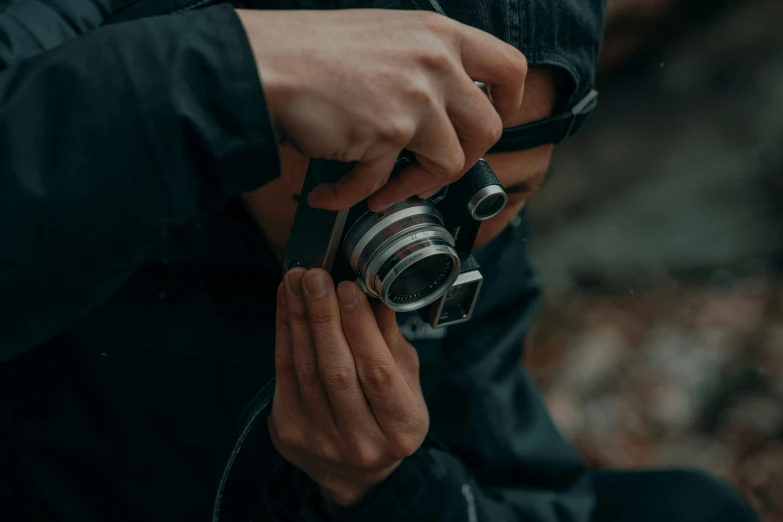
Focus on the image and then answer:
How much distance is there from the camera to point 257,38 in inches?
30.0

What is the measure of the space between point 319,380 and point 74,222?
0.38 m

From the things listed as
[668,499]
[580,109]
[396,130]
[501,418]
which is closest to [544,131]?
[580,109]

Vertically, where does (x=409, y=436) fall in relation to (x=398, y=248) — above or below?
below

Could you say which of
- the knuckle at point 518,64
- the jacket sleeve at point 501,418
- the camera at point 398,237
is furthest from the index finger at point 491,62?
the jacket sleeve at point 501,418

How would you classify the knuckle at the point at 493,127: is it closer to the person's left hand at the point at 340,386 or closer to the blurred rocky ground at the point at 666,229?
the person's left hand at the point at 340,386

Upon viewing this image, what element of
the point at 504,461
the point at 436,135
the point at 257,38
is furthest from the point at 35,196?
the point at 504,461

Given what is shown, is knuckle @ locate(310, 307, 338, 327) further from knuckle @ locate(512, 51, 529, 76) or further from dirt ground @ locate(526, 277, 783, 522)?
dirt ground @ locate(526, 277, 783, 522)

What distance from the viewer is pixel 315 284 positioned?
0.92m

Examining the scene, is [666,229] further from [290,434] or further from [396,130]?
[396,130]

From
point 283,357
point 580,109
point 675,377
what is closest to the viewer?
point 283,357

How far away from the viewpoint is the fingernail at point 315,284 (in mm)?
919

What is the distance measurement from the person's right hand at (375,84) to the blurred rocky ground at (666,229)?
1472 mm

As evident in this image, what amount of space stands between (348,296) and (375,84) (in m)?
0.27

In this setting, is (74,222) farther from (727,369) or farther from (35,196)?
(727,369)
